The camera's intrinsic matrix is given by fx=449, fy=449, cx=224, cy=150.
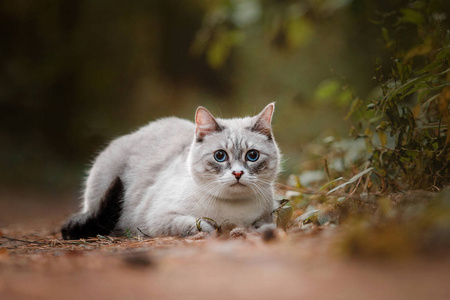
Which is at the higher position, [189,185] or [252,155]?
[252,155]

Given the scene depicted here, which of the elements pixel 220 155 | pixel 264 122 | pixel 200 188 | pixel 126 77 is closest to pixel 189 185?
pixel 200 188

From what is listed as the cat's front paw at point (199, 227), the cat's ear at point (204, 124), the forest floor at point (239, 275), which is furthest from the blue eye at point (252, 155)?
the forest floor at point (239, 275)

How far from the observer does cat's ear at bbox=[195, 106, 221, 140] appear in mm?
3162

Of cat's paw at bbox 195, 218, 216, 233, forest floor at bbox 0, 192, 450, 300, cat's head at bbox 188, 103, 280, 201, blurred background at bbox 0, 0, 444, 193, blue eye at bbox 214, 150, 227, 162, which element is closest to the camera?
forest floor at bbox 0, 192, 450, 300

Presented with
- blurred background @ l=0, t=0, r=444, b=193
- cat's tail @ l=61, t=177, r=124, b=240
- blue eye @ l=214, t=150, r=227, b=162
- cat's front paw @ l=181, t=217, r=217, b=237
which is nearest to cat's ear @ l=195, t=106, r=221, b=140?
blue eye @ l=214, t=150, r=227, b=162

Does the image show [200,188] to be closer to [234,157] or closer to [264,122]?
[234,157]

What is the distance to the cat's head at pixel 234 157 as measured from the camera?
9.56 ft

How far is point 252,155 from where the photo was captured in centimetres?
308

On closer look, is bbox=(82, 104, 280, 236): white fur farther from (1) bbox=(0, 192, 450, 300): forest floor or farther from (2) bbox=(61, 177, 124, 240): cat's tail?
(1) bbox=(0, 192, 450, 300): forest floor

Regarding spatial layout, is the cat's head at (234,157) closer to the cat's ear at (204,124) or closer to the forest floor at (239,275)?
the cat's ear at (204,124)

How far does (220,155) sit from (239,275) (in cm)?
164

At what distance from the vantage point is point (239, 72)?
30.4 feet

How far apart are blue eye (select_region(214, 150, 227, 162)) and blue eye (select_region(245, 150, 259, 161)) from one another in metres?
0.15

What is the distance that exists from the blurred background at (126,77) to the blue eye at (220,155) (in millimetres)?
3309
